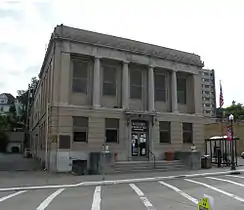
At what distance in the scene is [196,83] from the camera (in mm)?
28953

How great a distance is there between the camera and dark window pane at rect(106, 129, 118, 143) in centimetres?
2403

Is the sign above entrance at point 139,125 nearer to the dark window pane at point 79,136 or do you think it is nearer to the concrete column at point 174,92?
the concrete column at point 174,92

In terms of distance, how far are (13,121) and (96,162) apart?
58.5m

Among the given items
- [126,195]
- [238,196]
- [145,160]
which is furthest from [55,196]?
[145,160]

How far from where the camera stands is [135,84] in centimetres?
2655

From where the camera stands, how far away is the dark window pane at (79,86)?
78.0 ft

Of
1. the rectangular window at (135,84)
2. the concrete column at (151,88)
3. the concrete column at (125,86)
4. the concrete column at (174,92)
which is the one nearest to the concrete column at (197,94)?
the concrete column at (174,92)

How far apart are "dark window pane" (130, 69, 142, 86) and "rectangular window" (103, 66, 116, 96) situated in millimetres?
1732

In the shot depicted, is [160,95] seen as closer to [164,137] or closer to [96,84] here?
[164,137]

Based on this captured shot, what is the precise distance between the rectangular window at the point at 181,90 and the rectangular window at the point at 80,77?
361 inches

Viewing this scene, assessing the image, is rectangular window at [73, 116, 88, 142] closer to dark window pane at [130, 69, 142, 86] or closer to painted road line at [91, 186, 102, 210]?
dark window pane at [130, 69, 142, 86]

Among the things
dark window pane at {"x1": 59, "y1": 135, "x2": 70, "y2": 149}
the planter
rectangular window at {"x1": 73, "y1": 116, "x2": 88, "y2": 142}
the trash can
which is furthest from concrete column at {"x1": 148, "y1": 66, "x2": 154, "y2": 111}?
dark window pane at {"x1": 59, "y1": 135, "x2": 70, "y2": 149}

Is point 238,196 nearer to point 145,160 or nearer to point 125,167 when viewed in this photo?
point 125,167

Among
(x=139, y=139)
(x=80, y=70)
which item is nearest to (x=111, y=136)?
(x=139, y=139)
